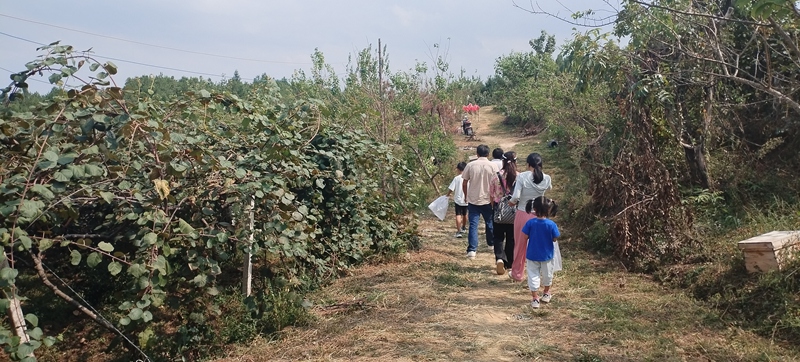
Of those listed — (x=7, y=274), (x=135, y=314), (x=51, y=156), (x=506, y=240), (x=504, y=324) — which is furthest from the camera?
(x=506, y=240)

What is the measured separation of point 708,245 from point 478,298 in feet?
8.52

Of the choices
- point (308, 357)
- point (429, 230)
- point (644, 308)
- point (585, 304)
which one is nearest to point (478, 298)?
point (585, 304)

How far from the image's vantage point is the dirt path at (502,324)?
4.16 metres

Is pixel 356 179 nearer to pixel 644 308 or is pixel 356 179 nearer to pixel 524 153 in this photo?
pixel 644 308

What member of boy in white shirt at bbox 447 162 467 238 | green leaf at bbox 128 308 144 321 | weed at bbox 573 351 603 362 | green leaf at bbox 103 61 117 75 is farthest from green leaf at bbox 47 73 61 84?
boy in white shirt at bbox 447 162 467 238

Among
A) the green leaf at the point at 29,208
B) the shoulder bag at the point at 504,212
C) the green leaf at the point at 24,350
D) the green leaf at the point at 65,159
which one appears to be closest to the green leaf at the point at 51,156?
the green leaf at the point at 65,159

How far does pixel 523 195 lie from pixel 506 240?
2.59 feet

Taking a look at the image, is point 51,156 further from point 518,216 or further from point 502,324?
point 518,216

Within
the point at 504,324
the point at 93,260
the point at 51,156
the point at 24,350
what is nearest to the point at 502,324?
the point at 504,324

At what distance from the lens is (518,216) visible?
5.87 m

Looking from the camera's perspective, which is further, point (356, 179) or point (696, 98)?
point (696, 98)

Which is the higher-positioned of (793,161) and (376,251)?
(793,161)

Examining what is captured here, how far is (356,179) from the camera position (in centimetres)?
666

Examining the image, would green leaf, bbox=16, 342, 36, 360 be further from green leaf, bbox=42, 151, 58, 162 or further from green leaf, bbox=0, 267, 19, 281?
green leaf, bbox=42, 151, 58, 162
